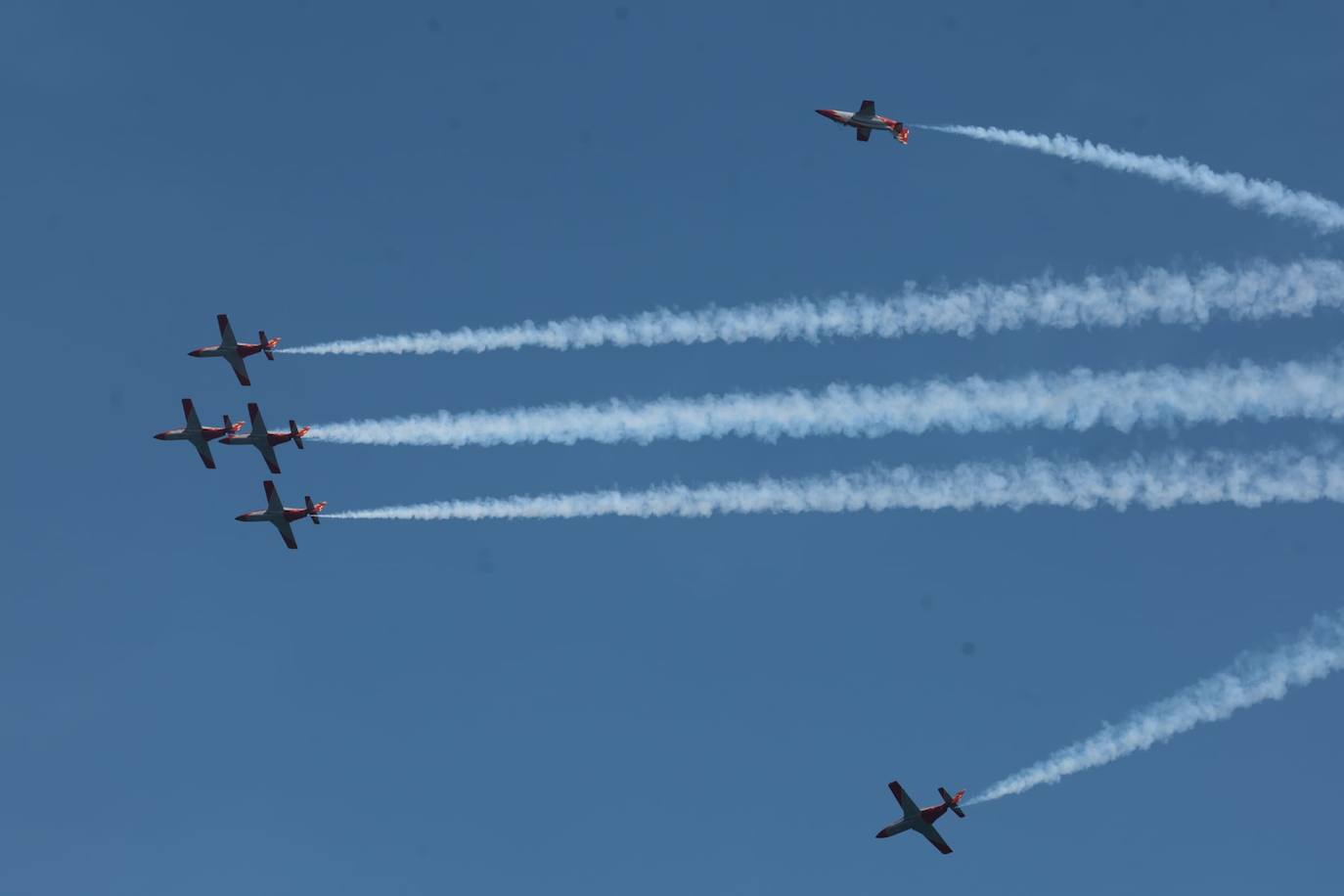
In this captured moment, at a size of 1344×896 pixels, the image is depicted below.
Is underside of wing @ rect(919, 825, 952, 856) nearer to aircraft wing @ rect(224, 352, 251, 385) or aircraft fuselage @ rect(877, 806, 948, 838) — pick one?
aircraft fuselage @ rect(877, 806, 948, 838)

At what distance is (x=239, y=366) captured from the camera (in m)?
110

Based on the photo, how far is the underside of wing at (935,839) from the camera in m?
97.7

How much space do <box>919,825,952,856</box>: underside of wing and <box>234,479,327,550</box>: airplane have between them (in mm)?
36713

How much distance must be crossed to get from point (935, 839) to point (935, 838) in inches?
3.4

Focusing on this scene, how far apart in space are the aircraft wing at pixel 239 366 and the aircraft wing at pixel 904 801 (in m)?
42.3

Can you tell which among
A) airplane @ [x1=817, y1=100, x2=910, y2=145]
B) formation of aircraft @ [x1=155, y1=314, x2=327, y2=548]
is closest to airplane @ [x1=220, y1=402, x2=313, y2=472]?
formation of aircraft @ [x1=155, y1=314, x2=327, y2=548]

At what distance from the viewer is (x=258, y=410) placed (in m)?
110

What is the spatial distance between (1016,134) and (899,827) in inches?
1336

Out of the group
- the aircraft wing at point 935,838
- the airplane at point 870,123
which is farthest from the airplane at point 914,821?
the airplane at point 870,123

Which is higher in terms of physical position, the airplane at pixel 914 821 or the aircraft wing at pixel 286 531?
the aircraft wing at pixel 286 531

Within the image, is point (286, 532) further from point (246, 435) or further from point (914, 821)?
point (914, 821)

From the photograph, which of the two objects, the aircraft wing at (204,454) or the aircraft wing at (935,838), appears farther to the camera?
the aircraft wing at (204,454)

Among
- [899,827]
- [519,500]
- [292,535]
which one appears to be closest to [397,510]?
[519,500]

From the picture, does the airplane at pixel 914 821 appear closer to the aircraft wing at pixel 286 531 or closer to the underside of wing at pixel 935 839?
the underside of wing at pixel 935 839
